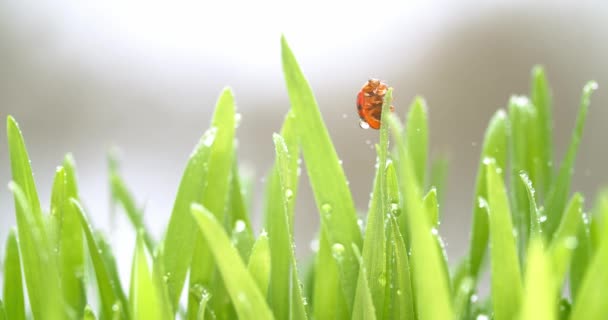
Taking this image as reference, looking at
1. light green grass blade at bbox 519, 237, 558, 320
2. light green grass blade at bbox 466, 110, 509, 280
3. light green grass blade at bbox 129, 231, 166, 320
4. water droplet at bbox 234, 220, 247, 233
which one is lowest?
light green grass blade at bbox 129, 231, 166, 320

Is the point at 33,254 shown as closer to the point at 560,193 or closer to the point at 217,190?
the point at 217,190

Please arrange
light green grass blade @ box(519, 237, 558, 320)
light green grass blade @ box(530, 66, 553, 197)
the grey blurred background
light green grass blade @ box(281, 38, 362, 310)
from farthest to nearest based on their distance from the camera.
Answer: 1. the grey blurred background
2. light green grass blade @ box(530, 66, 553, 197)
3. light green grass blade @ box(281, 38, 362, 310)
4. light green grass blade @ box(519, 237, 558, 320)

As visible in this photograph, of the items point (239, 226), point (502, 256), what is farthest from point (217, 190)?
point (502, 256)

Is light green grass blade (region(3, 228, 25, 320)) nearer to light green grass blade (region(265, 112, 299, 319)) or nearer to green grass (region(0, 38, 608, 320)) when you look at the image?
green grass (region(0, 38, 608, 320))

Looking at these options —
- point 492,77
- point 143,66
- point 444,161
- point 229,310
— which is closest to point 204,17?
point 143,66

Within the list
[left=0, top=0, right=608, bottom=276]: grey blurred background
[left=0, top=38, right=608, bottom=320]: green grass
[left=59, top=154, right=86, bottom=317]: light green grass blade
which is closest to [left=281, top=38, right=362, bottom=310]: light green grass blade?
[left=0, top=38, right=608, bottom=320]: green grass

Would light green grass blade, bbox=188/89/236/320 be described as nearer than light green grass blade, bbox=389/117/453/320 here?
No

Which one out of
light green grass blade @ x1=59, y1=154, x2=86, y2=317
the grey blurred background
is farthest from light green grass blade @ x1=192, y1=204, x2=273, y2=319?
the grey blurred background

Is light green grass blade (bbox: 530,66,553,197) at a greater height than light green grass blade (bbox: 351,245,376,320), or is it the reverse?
light green grass blade (bbox: 530,66,553,197)

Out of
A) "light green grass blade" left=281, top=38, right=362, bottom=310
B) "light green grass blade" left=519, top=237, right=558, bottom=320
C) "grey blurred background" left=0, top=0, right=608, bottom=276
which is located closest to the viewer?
"light green grass blade" left=519, top=237, right=558, bottom=320
